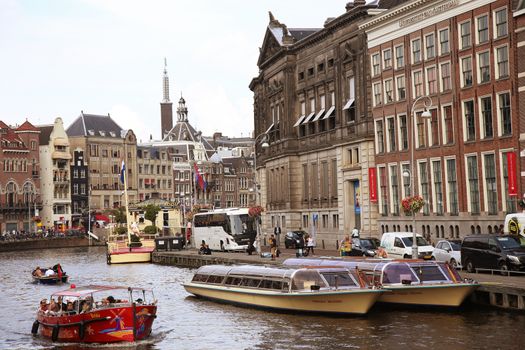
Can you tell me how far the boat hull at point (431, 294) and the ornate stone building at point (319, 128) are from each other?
40.9 meters

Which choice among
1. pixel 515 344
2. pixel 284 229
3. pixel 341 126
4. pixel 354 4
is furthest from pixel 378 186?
pixel 515 344

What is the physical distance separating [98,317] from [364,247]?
106ft

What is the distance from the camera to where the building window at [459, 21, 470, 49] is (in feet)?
242

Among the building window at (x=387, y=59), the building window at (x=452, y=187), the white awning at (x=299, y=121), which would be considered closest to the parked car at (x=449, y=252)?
the building window at (x=452, y=187)

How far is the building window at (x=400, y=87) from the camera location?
83.7 metres

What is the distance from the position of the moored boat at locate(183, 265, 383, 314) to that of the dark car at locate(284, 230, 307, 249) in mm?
41561

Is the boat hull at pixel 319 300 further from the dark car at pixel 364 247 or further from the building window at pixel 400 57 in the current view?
the building window at pixel 400 57

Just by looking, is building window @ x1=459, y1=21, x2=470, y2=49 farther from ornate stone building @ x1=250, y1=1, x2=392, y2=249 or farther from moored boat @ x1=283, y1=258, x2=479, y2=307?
moored boat @ x1=283, y1=258, x2=479, y2=307

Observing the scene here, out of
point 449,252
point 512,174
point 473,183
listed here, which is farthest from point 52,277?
point 512,174

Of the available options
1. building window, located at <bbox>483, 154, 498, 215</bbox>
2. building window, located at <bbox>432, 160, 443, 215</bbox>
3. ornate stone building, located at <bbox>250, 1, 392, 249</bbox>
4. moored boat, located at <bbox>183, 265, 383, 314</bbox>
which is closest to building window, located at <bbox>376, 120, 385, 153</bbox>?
ornate stone building, located at <bbox>250, 1, 392, 249</bbox>

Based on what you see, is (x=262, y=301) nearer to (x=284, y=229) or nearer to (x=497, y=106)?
(x=497, y=106)

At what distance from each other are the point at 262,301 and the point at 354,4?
160 ft

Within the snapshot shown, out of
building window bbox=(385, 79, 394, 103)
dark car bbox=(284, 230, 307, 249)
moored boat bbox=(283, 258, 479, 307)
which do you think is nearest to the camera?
Result: moored boat bbox=(283, 258, 479, 307)

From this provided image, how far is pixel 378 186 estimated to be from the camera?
88562mm
